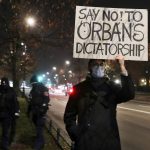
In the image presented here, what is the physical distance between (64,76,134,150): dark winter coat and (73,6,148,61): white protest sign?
106 centimetres

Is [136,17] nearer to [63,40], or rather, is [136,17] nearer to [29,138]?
[29,138]

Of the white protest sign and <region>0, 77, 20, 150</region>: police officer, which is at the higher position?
the white protest sign

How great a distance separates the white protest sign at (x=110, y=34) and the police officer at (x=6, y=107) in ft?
17.7

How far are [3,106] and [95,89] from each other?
6631 millimetres

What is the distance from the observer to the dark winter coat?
5.71m

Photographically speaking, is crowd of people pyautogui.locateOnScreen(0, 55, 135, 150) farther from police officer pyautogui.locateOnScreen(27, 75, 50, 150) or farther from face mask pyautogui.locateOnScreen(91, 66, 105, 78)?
police officer pyautogui.locateOnScreen(27, 75, 50, 150)

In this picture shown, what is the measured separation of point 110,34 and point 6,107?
5.80 metres

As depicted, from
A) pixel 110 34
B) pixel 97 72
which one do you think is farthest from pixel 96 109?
pixel 110 34

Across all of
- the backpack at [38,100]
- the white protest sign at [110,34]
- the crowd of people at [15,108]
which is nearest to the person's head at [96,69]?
the white protest sign at [110,34]

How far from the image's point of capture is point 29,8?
1766 cm

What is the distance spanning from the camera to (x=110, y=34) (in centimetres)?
694

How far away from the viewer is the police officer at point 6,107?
40.0 feet

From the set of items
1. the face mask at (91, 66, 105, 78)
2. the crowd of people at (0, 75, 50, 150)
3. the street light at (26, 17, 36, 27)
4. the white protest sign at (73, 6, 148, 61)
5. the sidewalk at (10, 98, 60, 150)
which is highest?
the street light at (26, 17, 36, 27)

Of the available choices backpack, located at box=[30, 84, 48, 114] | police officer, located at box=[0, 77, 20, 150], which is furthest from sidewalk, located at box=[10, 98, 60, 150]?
backpack, located at box=[30, 84, 48, 114]
